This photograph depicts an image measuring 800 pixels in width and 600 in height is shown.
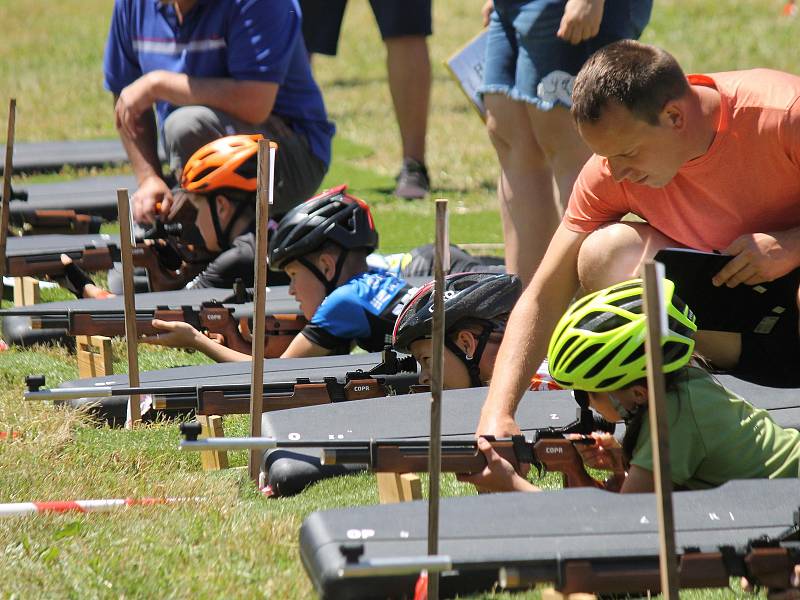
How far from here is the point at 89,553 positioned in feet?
11.2

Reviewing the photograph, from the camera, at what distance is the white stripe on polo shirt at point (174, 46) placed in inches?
275

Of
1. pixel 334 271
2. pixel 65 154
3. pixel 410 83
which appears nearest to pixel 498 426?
pixel 334 271

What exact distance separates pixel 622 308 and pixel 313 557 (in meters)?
1.11

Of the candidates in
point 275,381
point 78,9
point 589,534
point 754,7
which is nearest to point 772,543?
point 589,534

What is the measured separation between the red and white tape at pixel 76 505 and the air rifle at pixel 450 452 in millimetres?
484

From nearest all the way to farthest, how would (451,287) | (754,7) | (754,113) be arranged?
(754,113)
(451,287)
(754,7)

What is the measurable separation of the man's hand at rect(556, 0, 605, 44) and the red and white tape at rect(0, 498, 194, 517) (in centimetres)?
257

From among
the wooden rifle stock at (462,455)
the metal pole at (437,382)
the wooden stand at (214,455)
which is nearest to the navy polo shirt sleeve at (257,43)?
the wooden stand at (214,455)

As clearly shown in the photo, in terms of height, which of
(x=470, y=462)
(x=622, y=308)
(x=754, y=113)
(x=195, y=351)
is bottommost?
(x=195, y=351)

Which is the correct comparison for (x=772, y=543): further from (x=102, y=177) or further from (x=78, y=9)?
(x=78, y=9)

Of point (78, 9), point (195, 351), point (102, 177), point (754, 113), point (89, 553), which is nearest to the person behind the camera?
point (89, 553)

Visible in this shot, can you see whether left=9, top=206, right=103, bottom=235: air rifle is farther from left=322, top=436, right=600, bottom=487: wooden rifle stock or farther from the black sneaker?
left=322, top=436, right=600, bottom=487: wooden rifle stock

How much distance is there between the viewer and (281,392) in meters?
4.57

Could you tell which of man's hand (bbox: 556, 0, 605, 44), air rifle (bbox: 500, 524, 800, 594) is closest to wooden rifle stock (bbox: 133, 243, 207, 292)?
man's hand (bbox: 556, 0, 605, 44)
